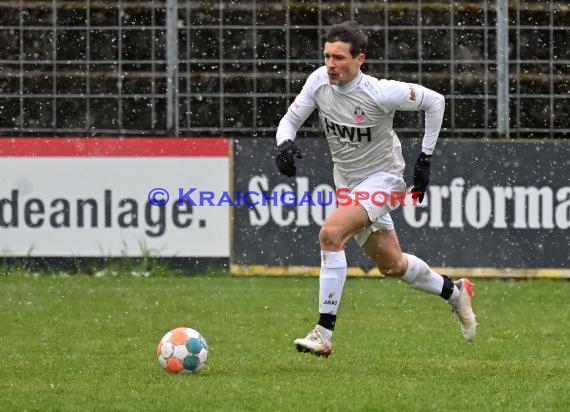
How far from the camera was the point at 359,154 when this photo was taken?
28.3 ft

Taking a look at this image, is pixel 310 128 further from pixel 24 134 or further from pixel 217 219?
pixel 24 134

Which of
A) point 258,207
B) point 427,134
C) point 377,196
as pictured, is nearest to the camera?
point 377,196

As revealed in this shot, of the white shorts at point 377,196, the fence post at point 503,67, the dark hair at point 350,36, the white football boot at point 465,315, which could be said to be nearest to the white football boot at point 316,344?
the white shorts at point 377,196

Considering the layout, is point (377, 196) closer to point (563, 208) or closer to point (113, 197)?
point (563, 208)

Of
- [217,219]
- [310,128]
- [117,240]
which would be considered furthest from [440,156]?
[117,240]

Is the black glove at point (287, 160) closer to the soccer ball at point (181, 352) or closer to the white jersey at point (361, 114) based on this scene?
the white jersey at point (361, 114)

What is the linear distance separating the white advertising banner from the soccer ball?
600 cm

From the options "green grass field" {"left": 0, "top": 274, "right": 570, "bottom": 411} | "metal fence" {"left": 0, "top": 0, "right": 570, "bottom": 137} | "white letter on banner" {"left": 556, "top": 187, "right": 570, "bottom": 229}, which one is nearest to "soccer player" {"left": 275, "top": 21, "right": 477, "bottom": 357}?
"green grass field" {"left": 0, "top": 274, "right": 570, "bottom": 411}

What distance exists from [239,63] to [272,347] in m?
5.17

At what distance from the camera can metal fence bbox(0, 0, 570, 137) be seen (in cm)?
1353

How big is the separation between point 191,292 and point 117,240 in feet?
4.75

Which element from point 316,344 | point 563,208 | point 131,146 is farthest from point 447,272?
point 316,344

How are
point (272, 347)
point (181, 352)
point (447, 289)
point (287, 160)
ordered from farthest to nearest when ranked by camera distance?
point (272, 347)
point (447, 289)
point (287, 160)
point (181, 352)

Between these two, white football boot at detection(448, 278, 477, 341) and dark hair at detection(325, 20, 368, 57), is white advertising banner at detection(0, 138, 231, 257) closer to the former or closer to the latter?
white football boot at detection(448, 278, 477, 341)
